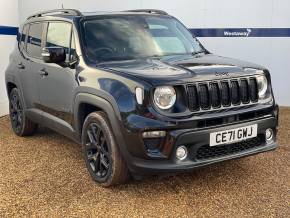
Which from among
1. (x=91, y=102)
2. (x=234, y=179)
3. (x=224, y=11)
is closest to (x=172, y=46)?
(x=91, y=102)

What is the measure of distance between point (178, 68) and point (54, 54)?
1.38 m

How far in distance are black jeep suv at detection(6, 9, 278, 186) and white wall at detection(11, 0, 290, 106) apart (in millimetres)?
3252

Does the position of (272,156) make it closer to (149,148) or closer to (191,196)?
(191,196)

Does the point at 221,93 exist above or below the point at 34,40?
below

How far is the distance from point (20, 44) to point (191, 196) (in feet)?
11.7

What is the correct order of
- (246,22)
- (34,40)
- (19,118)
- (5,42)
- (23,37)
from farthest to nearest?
(246,22), (5,42), (19,118), (23,37), (34,40)

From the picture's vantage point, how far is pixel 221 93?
3693 millimetres

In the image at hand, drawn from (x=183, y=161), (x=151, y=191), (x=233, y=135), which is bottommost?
(x=151, y=191)

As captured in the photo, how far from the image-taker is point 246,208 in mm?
3537

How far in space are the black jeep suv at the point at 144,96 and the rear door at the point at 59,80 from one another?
0.01 m

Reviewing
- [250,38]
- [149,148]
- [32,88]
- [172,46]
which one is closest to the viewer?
[149,148]

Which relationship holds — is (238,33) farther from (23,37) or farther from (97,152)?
(97,152)

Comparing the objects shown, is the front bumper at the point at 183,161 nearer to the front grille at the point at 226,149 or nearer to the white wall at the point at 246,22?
the front grille at the point at 226,149

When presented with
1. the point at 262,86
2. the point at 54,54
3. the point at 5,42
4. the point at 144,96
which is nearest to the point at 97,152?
the point at 144,96
